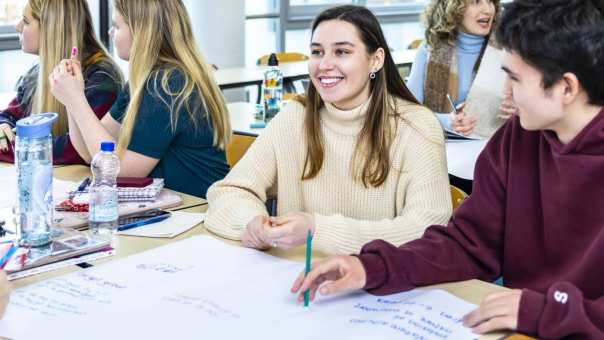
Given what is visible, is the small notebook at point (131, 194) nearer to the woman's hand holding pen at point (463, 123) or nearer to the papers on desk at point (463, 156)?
the papers on desk at point (463, 156)

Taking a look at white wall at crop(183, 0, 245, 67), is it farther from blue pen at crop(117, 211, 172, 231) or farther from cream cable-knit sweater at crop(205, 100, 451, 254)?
blue pen at crop(117, 211, 172, 231)

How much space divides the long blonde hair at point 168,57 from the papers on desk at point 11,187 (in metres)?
0.21

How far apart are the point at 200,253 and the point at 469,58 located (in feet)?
6.73

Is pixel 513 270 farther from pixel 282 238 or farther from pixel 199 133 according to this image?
pixel 199 133

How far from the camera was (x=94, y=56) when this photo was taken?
2701 millimetres

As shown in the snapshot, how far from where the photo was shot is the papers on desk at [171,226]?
1.68 metres

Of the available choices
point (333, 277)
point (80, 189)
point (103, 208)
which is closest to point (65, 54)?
point (80, 189)

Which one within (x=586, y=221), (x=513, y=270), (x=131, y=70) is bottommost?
(x=513, y=270)

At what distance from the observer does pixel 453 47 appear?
3.28 meters

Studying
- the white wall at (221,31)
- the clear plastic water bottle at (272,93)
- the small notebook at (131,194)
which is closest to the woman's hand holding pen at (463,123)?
the clear plastic water bottle at (272,93)

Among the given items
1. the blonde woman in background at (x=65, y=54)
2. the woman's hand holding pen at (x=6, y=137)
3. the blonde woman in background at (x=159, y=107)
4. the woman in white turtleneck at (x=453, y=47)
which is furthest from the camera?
the woman in white turtleneck at (x=453, y=47)

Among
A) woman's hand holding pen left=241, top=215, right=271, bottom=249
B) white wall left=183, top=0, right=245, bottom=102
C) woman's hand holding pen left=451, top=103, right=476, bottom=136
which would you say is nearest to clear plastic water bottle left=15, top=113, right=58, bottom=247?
woman's hand holding pen left=241, top=215, right=271, bottom=249

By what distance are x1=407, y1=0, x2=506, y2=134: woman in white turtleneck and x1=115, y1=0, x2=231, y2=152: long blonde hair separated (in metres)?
1.26

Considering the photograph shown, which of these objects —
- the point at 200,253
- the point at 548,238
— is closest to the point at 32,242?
the point at 200,253
